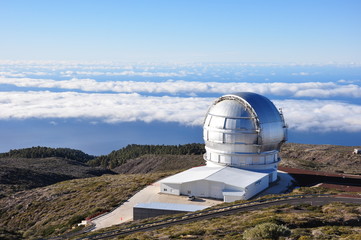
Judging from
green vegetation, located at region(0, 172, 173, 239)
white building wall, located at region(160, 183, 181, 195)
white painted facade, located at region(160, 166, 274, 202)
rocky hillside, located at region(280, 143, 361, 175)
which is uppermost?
white painted facade, located at region(160, 166, 274, 202)

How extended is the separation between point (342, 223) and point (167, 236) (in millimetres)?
9573

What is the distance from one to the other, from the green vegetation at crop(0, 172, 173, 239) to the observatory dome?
352 inches

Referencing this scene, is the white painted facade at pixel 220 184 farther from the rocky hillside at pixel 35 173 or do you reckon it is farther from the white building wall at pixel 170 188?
the rocky hillside at pixel 35 173

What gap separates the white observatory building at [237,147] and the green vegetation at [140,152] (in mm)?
50903

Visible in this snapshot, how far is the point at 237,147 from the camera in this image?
137 ft

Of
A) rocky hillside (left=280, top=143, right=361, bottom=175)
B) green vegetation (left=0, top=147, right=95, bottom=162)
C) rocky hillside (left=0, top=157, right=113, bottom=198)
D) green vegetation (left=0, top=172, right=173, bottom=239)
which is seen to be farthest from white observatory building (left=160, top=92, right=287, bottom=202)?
green vegetation (left=0, top=147, right=95, bottom=162)

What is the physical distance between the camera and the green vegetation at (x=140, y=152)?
97438 millimetres

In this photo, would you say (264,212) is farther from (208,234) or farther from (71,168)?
(71,168)

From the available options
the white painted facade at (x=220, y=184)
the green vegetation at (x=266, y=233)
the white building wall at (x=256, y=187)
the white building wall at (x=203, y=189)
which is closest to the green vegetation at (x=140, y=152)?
the white building wall at (x=256, y=187)

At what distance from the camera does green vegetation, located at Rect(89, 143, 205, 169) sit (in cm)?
9744

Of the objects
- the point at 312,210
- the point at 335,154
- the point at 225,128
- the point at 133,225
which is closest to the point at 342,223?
the point at 312,210

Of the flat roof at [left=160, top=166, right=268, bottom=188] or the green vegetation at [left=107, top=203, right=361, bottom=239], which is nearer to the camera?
the green vegetation at [left=107, top=203, right=361, bottom=239]

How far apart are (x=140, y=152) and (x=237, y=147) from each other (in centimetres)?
7060

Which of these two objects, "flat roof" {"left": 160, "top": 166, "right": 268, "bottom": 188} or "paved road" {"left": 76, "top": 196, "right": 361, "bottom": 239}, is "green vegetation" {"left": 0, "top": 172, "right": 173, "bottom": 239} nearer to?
"flat roof" {"left": 160, "top": 166, "right": 268, "bottom": 188}
